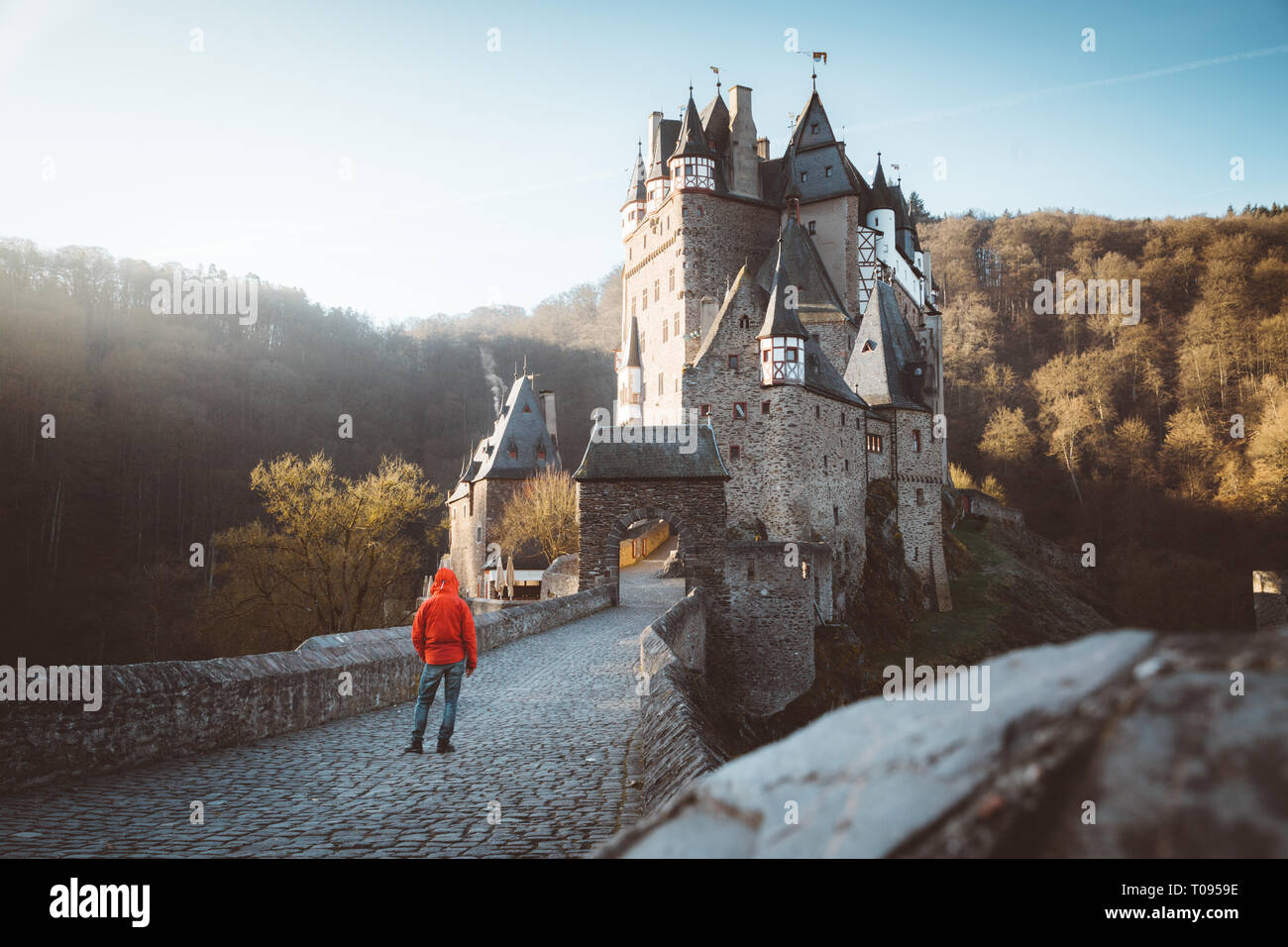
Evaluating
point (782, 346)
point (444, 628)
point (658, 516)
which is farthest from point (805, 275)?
point (444, 628)

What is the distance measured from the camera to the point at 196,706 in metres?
6.53

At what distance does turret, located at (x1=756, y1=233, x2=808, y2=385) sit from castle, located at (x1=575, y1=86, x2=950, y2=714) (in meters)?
0.09

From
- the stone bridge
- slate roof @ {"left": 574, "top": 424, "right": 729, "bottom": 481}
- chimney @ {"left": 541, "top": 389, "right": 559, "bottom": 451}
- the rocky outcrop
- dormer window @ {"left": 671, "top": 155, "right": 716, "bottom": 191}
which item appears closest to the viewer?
the rocky outcrop

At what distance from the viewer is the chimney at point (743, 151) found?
47562 millimetres

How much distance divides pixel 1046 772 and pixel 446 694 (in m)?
6.81

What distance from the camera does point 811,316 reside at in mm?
41719

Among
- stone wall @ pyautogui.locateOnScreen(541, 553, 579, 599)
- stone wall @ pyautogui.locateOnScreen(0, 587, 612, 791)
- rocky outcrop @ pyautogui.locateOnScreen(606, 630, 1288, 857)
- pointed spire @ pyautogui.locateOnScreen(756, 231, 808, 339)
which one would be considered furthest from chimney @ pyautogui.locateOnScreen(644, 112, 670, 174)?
rocky outcrop @ pyautogui.locateOnScreen(606, 630, 1288, 857)

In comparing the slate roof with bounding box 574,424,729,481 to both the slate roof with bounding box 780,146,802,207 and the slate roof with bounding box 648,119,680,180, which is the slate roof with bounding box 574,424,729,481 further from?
the slate roof with bounding box 648,119,680,180

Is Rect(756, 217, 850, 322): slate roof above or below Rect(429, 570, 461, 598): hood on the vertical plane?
above

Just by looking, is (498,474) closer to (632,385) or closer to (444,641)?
(632,385)

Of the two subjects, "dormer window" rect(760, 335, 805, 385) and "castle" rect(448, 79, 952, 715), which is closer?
"castle" rect(448, 79, 952, 715)

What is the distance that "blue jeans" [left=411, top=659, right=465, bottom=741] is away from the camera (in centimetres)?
691

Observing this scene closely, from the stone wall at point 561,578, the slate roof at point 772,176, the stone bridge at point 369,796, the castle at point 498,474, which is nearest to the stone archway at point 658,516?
the stone wall at point 561,578
